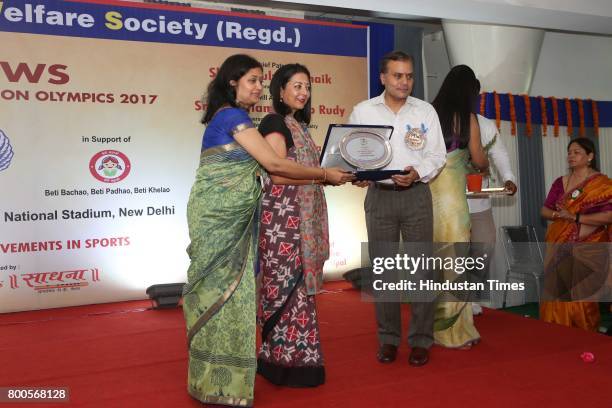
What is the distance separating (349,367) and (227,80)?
59.7 inches

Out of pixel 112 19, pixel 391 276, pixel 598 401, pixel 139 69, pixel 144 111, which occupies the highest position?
pixel 112 19

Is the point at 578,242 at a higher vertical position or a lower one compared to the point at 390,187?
lower

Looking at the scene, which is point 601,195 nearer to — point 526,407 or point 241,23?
point 526,407

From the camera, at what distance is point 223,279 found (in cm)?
254

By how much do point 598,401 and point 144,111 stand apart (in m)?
4.05

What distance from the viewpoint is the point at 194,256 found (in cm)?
257

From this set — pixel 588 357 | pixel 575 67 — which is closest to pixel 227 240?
pixel 588 357

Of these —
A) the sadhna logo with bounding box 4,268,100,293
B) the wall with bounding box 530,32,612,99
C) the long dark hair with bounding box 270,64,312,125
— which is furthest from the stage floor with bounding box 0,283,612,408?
the wall with bounding box 530,32,612,99

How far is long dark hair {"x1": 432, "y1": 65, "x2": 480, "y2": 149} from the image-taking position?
342cm

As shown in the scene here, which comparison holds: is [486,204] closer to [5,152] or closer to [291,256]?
[291,256]

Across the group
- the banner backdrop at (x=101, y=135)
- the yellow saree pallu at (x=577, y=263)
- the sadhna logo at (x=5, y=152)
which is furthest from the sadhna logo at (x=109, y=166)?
the yellow saree pallu at (x=577, y=263)

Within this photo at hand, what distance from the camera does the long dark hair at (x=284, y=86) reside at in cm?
277

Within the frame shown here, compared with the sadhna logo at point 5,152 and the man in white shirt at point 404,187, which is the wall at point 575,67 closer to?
the man in white shirt at point 404,187

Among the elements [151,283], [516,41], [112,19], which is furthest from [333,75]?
[151,283]
